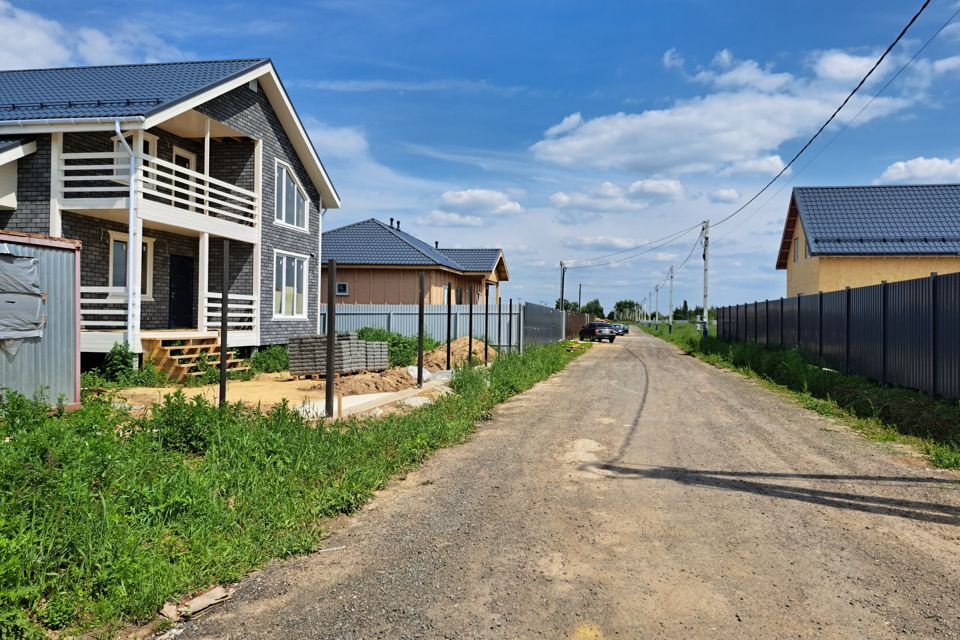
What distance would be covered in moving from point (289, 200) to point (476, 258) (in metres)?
17.1

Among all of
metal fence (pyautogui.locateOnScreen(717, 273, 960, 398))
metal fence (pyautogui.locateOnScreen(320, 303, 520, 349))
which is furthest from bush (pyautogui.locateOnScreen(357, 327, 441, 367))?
metal fence (pyautogui.locateOnScreen(717, 273, 960, 398))

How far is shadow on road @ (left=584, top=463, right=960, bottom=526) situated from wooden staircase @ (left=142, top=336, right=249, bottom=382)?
33.1 feet

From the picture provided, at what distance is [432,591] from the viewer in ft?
12.9

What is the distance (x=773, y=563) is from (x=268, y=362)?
15211 mm

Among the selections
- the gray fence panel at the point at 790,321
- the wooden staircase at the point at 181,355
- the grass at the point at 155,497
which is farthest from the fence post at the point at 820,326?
the wooden staircase at the point at 181,355

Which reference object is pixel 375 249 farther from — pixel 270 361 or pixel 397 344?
pixel 270 361

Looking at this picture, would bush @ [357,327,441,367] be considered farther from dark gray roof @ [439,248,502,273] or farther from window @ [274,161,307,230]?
dark gray roof @ [439,248,502,273]

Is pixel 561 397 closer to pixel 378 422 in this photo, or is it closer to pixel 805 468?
pixel 378 422

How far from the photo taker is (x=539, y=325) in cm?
2930

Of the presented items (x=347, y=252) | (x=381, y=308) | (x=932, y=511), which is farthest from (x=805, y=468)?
(x=347, y=252)

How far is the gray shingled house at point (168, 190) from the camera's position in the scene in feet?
45.0

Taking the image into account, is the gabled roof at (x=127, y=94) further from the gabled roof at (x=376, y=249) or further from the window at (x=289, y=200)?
the gabled roof at (x=376, y=249)

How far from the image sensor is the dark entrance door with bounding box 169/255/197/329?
17516mm

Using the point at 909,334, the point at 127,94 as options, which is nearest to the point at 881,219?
the point at 909,334
